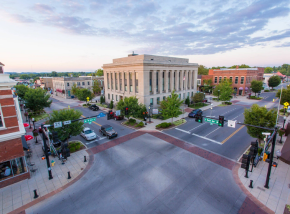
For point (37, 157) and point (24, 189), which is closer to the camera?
point (24, 189)

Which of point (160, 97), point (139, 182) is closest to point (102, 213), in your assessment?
point (139, 182)

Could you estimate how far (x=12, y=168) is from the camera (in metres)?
13.6

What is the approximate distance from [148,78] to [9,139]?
85.3 feet

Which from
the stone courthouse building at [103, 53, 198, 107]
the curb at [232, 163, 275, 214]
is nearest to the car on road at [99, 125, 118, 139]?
the stone courthouse building at [103, 53, 198, 107]

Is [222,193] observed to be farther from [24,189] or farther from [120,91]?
[120,91]

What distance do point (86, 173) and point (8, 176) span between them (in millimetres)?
6668

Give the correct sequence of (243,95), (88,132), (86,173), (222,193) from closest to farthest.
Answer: (222,193) < (86,173) < (88,132) < (243,95)

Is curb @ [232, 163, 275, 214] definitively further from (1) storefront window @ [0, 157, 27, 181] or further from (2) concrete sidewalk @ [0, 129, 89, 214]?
(1) storefront window @ [0, 157, 27, 181]

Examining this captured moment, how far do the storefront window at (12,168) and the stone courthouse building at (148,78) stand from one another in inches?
942

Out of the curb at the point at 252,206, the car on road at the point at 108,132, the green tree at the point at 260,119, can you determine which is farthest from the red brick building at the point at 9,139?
the green tree at the point at 260,119

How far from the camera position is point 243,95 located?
60500mm

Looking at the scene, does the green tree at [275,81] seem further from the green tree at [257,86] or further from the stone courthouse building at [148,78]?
the stone courthouse building at [148,78]

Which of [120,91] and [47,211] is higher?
[120,91]

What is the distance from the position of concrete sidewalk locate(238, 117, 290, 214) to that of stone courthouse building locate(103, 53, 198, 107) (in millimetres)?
23759
